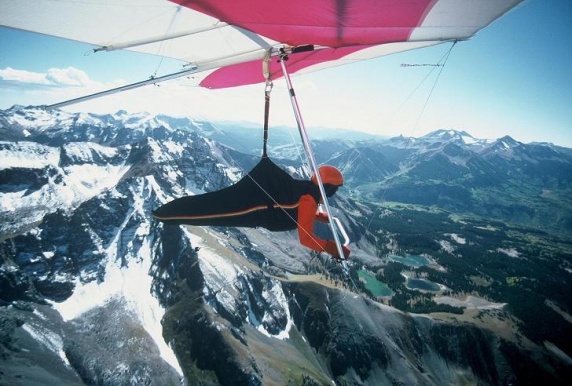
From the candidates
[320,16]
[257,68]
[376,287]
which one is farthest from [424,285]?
[320,16]

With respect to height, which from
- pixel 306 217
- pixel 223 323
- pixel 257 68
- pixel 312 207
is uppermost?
pixel 257 68

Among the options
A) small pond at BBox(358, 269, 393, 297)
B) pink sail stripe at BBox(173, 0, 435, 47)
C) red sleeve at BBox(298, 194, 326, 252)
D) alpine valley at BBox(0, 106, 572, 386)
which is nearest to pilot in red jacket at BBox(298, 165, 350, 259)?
red sleeve at BBox(298, 194, 326, 252)

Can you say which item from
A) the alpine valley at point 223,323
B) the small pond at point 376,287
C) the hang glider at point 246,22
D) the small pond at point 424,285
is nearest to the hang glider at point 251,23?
the hang glider at point 246,22

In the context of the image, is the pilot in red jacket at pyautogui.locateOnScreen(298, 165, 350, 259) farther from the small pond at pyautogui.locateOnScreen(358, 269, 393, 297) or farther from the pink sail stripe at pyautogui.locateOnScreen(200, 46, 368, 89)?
the small pond at pyautogui.locateOnScreen(358, 269, 393, 297)

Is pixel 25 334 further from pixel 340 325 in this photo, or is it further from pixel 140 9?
pixel 140 9

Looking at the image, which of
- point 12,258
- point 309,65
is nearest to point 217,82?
point 309,65

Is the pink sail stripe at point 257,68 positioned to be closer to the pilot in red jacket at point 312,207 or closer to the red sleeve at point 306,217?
the pilot in red jacket at point 312,207

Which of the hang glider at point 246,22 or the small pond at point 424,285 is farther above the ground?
the hang glider at point 246,22

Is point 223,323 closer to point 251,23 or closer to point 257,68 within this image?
point 257,68
